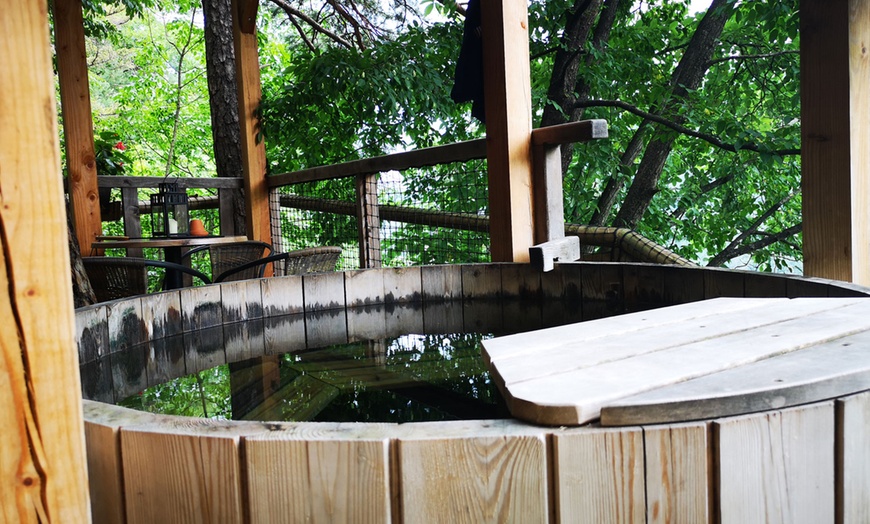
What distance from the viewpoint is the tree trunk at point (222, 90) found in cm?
598

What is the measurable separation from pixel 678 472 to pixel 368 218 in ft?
9.63

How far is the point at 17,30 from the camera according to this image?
729mm

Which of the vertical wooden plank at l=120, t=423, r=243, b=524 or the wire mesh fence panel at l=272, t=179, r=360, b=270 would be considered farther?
the wire mesh fence panel at l=272, t=179, r=360, b=270

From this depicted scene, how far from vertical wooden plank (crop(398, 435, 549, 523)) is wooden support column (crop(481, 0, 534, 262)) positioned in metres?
1.87

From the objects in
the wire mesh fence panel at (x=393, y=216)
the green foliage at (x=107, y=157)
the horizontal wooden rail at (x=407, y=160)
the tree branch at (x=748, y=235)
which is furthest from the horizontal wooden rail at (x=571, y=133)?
the tree branch at (x=748, y=235)

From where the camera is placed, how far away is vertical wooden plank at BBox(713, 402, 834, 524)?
812mm

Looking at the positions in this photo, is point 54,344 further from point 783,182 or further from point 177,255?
point 783,182

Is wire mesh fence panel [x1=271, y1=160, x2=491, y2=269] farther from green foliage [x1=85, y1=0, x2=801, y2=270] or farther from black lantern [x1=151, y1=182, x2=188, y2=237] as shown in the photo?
black lantern [x1=151, y1=182, x2=188, y2=237]

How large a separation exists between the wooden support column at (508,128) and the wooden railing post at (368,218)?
41.4 inches

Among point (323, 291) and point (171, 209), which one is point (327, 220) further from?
point (323, 291)

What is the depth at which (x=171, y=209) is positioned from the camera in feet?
12.9

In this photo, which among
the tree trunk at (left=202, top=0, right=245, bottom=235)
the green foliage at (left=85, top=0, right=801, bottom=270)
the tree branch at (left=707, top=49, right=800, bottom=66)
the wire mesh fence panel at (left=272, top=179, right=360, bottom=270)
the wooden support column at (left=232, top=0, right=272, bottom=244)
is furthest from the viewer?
the tree branch at (left=707, top=49, right=800, bottom=66)

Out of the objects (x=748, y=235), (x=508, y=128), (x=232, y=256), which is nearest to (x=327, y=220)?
(x=232, y=256)

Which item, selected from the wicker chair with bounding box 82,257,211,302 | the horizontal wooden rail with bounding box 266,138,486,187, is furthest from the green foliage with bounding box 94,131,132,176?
the wicker chair with bounding box 82,257,211,302
